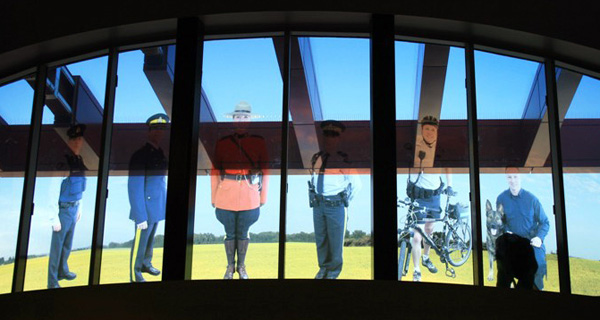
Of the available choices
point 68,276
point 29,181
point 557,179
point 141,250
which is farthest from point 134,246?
point 557,179

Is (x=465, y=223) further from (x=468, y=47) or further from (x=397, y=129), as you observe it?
(x=468, y=47)

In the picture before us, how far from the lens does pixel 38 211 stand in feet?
20.1

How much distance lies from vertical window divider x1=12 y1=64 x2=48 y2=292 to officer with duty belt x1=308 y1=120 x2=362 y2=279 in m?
3.03

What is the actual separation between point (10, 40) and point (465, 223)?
16.7 feet

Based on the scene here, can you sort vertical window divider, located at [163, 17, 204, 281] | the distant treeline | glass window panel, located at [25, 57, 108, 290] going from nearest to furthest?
vertical window divider, located at [163, 17, 204, 281]
the distant treeline
glass window panel, located at [25, 57, 108, 290]

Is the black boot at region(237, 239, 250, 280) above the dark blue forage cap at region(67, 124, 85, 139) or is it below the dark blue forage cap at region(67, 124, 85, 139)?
below

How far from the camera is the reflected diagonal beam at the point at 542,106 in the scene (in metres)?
5.81

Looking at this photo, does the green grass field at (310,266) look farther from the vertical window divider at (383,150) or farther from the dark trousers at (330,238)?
Answer: the vertical window divider at (383,150)

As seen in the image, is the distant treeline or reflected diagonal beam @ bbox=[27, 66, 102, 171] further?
reflected diagonal beam @ bbox=[27, 66, 102, 171]

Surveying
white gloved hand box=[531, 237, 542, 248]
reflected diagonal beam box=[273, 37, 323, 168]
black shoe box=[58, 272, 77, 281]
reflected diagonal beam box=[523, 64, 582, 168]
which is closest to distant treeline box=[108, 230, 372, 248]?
reflected diagonal beam box=[273, 37, 323, 168]

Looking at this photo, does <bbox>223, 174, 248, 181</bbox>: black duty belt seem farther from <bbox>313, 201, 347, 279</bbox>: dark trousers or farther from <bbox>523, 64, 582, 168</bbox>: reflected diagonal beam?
<bbox>523, 64, 582, 168</bbox>: reflected diagonal beam

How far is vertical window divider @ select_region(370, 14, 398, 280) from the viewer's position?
5.33 m

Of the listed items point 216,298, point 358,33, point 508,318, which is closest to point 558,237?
point 508,318

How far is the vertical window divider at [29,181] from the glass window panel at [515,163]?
4687 millimetres
